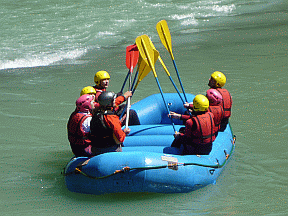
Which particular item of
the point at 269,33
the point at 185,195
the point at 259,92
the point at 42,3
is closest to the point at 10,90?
the point at 259,92

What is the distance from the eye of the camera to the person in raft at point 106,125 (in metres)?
4.90

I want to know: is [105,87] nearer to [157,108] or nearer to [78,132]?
[157,108]

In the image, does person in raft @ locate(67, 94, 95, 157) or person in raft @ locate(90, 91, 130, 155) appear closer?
person in raft @ locate(90, 91, 130, 155)

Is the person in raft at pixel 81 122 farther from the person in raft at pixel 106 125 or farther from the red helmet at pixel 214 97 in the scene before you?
the red helmet at pixel 214 97

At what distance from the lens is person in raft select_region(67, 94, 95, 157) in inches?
204

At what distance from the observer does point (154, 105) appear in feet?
22.3

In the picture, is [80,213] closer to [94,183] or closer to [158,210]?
[94,183]

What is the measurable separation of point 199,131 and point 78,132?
142 centimetres

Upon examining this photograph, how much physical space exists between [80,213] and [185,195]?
1227mm

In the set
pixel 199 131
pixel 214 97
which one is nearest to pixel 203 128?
pixel 199 131

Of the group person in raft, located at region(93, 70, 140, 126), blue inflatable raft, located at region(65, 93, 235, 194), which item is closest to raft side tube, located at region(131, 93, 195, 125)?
person in raft, located at region(93, 70, 140, 126)

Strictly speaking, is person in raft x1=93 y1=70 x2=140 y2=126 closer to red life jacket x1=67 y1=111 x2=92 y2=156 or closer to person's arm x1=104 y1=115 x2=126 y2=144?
red life jacket x1=67 y1=111 x2=92 y2=156

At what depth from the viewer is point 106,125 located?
4.95m

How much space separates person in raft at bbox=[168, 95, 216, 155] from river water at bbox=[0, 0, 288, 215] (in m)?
0.51
